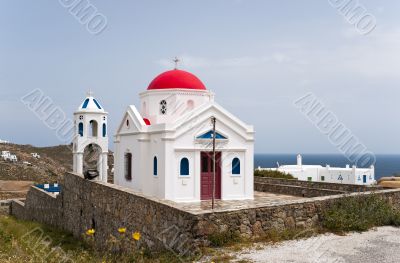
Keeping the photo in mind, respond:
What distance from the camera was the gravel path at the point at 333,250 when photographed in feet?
24.2

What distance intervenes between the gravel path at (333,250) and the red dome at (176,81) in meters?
9.66

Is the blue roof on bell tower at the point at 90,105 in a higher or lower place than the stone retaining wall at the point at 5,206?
higher

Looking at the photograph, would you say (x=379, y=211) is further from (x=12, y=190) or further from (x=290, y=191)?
(x=12, y=190)

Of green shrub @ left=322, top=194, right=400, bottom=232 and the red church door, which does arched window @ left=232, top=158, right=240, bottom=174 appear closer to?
the red church door

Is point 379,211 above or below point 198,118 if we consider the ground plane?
below

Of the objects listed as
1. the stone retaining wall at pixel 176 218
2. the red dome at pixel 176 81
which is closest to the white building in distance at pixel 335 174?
the red dome at pixel 176 81

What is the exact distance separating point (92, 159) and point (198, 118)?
1000 cm

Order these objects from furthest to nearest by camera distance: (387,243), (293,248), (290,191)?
(290,191) → (387,243) → (293,248)

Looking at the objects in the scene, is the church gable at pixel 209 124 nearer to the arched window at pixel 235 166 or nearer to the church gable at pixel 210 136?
the church gable at pixel 210 136

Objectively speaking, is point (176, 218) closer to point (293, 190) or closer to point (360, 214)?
point (360, 214)

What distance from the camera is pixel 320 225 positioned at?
378 inches

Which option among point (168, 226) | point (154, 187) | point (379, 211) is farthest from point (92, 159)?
point (379, 211)

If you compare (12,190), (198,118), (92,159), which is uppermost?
(198,118)

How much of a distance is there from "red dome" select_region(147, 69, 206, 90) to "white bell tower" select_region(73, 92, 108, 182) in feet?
18.1
